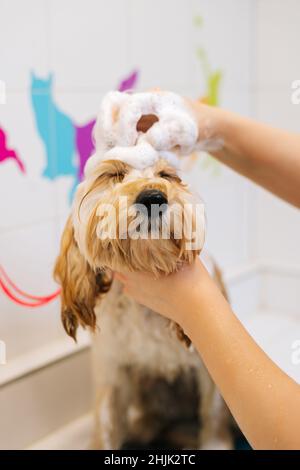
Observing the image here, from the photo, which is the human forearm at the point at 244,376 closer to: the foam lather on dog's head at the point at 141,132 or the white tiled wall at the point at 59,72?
the foam lather on dog's head at the point at 141,132

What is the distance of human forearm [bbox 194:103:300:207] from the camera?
1.04 meters

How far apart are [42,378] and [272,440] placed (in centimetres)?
67

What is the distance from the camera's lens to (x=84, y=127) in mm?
1272

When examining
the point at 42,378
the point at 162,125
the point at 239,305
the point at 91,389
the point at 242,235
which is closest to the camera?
the point at 162,125

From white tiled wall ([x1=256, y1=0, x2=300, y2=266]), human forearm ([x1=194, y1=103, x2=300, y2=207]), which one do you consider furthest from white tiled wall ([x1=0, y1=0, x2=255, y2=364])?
human forearm ([x1=194, y1=103, x2=300, y2=207])

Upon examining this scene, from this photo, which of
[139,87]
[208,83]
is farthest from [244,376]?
[208,83]

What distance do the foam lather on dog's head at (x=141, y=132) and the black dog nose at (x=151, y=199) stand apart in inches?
4.7

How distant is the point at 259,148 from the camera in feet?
3.50

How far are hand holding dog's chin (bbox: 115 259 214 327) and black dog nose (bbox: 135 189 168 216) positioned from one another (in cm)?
11

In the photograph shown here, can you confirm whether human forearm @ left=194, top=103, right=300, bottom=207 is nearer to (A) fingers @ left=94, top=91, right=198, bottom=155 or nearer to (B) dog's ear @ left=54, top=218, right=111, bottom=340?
(A) fingers @ left=94, top=91, right=198, bottom=155

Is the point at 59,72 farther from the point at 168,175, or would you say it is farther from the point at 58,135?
the point at 168,175

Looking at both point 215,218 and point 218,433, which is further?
point 215,218

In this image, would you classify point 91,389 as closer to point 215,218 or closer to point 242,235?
point 215,218
